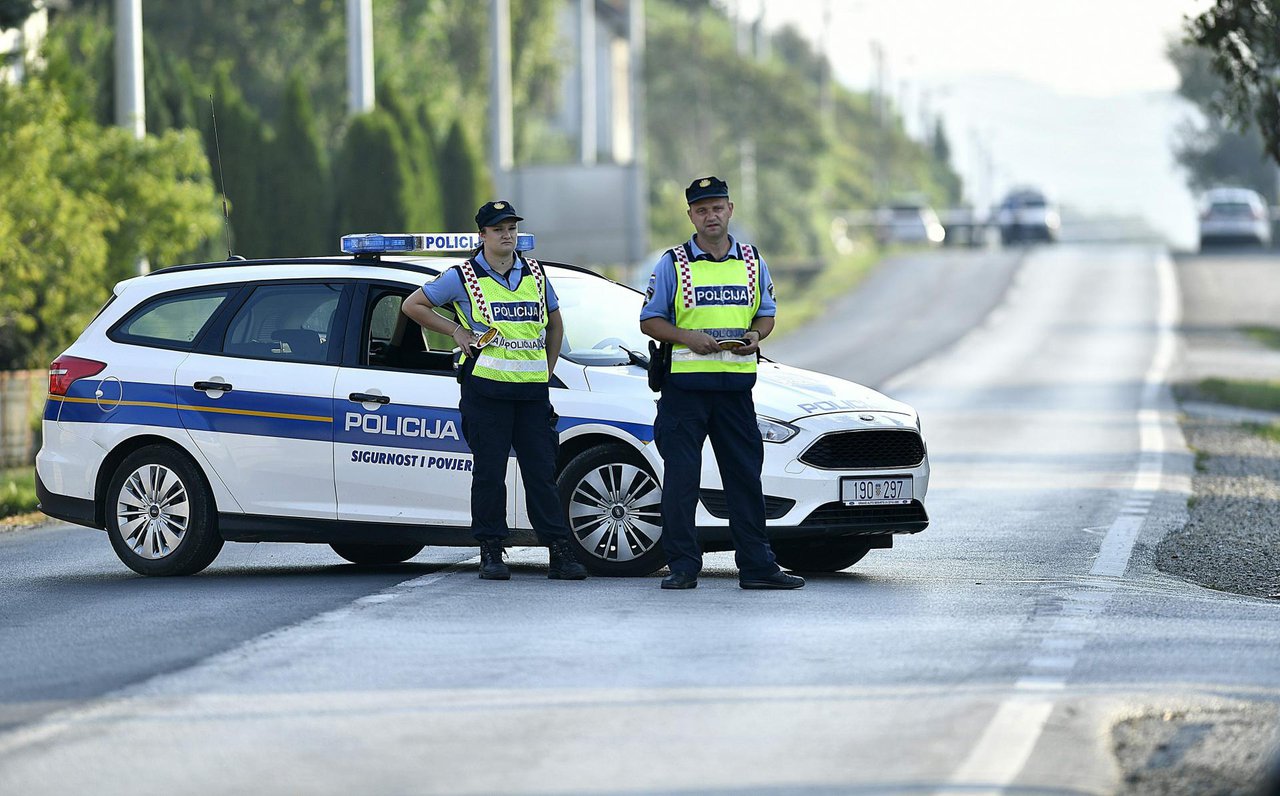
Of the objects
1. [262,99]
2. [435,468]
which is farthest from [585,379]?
[262,99]

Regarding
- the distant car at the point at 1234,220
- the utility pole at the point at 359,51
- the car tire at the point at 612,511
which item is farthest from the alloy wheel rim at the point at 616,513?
the distant car at the point at 1234,220

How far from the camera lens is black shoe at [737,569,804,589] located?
10672 millimetres

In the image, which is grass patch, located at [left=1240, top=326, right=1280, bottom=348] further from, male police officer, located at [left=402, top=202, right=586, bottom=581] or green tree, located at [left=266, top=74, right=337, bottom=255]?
male police officer, located at [left=402, top=202, right=586, bottom=581]

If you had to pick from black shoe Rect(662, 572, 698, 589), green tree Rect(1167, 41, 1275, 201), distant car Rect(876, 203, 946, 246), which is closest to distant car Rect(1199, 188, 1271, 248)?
distant car Rect(876, 203, 946, 246)

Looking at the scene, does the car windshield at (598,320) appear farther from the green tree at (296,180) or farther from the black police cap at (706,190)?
the green tree at (296,180)

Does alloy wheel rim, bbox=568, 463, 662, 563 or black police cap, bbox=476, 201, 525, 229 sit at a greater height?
black police cap, bbox=476, 201, 525, 229

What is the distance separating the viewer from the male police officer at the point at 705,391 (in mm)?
10523

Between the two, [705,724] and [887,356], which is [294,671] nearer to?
[705,724]

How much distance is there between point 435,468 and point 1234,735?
5.02 m

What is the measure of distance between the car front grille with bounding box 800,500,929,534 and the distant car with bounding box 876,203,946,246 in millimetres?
67321

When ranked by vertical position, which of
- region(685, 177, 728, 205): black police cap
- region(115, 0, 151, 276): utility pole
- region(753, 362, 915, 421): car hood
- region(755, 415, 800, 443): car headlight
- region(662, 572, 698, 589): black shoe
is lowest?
region(662, 572, 698, 589): black shoe

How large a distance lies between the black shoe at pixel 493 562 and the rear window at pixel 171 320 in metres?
2.08

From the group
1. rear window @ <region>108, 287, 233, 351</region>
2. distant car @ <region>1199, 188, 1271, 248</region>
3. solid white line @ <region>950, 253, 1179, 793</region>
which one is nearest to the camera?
solid white line @ <region>950, 253, 1179, 793</region>

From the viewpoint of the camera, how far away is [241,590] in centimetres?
1096
